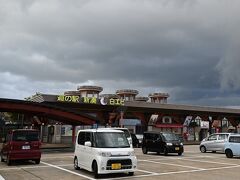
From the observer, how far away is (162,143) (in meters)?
26.1

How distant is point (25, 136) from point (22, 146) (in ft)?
1.78

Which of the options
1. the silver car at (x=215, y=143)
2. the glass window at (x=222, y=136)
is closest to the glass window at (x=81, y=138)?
the silver car at (x=215, y=143)

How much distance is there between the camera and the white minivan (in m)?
13.3

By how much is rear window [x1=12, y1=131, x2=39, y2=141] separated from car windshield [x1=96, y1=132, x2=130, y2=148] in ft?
20.7

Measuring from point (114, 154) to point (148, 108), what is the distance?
42373 mm

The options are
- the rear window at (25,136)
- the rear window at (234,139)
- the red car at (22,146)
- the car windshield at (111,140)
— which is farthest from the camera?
the rear window at (234,139)

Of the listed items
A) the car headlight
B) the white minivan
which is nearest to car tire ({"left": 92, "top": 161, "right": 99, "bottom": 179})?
the white minivan

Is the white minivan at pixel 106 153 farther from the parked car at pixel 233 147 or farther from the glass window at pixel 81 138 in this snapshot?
the parked car at pixel 233 147

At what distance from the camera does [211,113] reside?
65.4m

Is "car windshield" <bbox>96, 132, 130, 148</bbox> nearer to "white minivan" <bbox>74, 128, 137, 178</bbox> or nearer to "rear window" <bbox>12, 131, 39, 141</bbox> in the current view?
"white minivan" <bbox>74, 128, 137, 178</bbox>

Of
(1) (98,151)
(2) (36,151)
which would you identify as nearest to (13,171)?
(2) (36,151)

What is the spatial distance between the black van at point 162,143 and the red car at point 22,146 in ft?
32.2

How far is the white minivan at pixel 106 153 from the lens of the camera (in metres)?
13.3

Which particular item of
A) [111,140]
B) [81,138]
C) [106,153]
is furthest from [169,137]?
[106,153]
